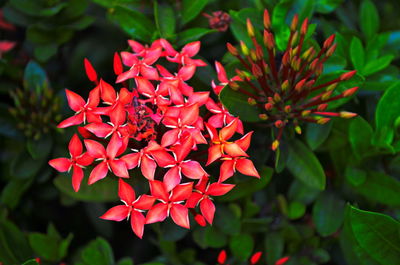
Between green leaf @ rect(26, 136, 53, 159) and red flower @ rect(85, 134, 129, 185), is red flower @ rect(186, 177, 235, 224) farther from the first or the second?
green leaf @ rect(26, 136, 53, 159)

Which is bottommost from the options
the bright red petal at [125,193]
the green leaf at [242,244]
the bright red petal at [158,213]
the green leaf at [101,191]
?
the green leaf at [242,244]

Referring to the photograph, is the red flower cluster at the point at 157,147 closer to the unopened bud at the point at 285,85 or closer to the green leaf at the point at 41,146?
the unopened bud at the point at 285,85

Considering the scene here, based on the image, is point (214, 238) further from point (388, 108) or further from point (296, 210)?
point (388, 108)

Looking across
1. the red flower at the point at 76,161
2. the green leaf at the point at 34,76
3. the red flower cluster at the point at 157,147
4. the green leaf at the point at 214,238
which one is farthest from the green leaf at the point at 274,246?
the green leaf at the point at 34,76

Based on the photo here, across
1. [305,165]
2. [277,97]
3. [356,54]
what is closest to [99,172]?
[277,97]

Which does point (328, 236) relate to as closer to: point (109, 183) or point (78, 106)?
point (109, 183)

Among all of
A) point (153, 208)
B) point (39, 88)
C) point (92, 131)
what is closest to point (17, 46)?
point (39, 88)
